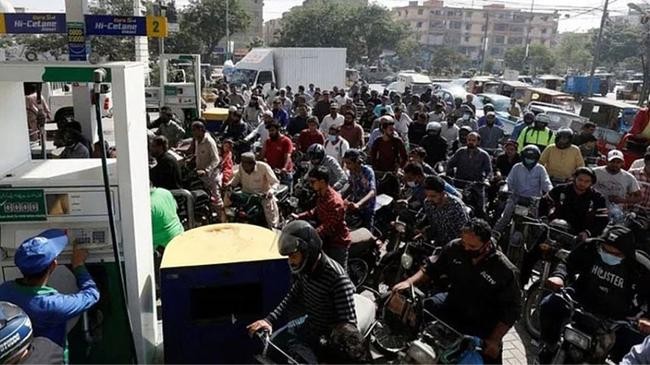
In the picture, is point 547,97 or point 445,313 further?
point 547,97

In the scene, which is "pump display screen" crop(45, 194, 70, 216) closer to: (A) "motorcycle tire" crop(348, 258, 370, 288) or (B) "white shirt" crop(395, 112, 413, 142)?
(A) "motorcycle tire" crop(348, 258, 370, 288)

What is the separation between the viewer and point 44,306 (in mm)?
3199

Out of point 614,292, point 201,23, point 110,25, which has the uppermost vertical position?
point 201,23

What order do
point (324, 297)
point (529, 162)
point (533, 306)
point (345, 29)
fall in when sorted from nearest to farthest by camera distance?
point (324, 297)
point (533, 306)
point (529, 162)
point (345, 29)

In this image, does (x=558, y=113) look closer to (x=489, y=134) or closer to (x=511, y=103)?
(x=511, y=103)

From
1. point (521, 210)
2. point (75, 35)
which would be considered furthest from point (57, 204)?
point (75, 35)

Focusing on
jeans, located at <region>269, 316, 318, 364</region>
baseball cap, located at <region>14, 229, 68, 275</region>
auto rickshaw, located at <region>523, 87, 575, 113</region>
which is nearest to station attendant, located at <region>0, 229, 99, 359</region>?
baseball cap, located at <region>14, 229, 68, 275</region>

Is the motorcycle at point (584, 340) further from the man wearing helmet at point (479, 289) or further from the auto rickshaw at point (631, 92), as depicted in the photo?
the auto rickshaw at point (631, 92)

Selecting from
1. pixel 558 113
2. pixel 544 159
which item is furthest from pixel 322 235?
pixel 558 113

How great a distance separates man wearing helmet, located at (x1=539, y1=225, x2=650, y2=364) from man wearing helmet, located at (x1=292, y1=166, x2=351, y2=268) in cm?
207

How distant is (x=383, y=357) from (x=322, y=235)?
4.77 feet

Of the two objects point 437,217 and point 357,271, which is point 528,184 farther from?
point 357,271

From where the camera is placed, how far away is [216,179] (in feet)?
26.9

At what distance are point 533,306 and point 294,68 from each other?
21512mm
